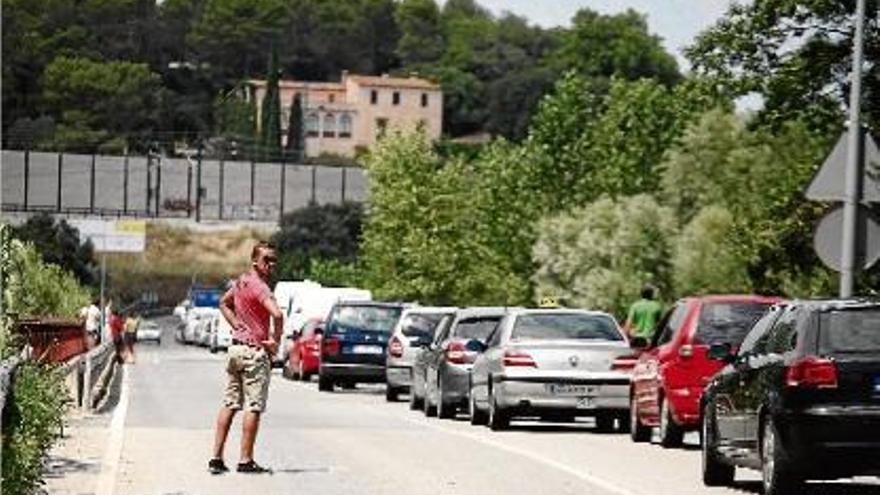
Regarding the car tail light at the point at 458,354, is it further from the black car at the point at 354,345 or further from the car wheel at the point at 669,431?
the black car at the point at 354,345

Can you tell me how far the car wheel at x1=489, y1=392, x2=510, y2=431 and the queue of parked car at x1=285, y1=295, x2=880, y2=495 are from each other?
2 centimetres

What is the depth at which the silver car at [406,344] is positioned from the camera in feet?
138

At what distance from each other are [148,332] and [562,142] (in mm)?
35508

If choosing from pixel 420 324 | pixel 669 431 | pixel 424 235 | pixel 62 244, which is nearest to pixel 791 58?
pixel 420 324

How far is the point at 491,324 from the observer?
3606cm

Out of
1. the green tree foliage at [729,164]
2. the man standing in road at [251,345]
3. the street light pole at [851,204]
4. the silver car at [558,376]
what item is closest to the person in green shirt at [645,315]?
the silver car at [558,376]

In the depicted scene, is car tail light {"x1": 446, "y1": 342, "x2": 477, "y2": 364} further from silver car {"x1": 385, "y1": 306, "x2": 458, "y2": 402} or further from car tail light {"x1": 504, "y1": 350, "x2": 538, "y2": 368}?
silver car {"x1": 385, "y1": 306, "x2": 458, "y2": 402}

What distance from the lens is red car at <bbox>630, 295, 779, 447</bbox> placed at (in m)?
25.9

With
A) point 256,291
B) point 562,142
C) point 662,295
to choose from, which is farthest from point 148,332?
point 256,291

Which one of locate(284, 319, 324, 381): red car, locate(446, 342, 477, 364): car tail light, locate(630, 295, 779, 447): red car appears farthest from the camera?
locate(284, 319, 324, 381): red car

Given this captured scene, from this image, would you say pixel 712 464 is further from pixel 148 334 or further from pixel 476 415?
pixel 148 334

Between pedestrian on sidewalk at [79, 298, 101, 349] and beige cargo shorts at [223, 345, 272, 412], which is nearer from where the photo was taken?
beige cargo shorts at [223, 345, 272, 412]

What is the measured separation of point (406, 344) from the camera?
1667 inches

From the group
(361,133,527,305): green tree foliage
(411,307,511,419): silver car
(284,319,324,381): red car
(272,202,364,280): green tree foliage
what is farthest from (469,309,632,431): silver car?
(272,202,364,280): green tree foliage
